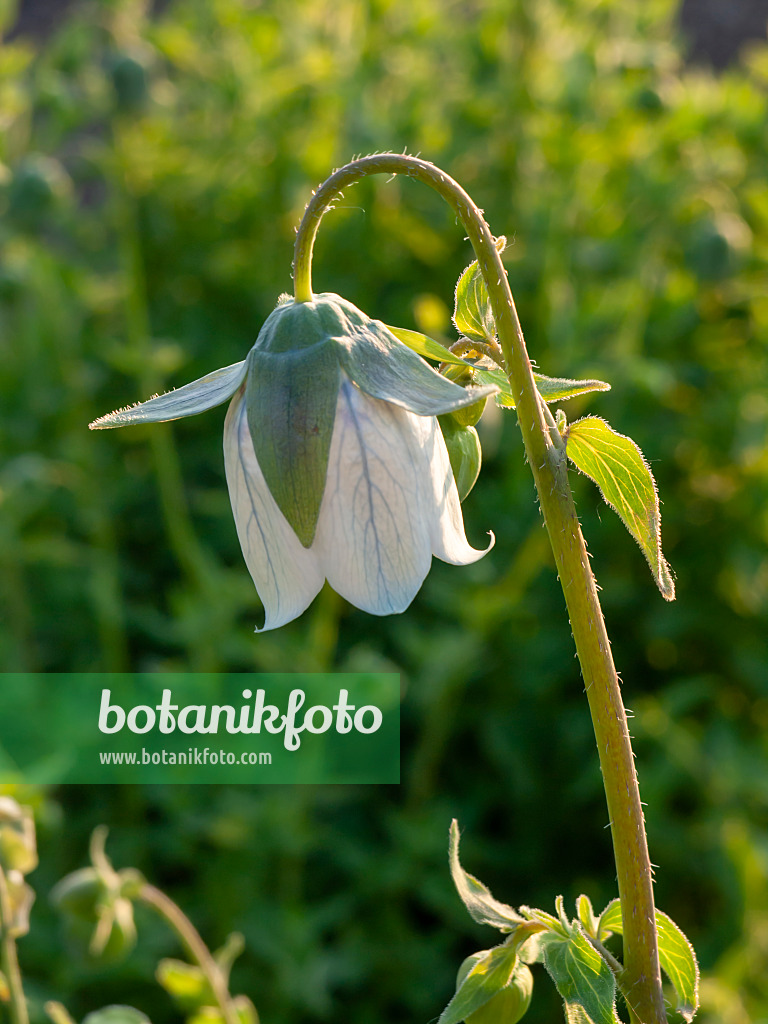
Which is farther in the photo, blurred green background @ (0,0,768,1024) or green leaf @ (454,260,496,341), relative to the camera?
blurred green background @ (0,0,768,1024)

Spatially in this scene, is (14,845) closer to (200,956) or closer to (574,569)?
(200,956)

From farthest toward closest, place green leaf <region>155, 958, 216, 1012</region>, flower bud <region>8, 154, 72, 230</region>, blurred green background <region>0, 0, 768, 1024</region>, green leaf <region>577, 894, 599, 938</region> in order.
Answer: flower bud <region>8, 154, 72, 230</region>, blurred green background <region>0, 0, 768, 1024</region>, green leaf <region>155, 958, 216, 1012</region>, green leaf <region>577, 894, 599, 938</region>

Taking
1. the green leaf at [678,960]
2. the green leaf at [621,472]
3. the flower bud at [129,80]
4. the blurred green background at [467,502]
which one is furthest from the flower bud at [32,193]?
the green leaf at [678,960]

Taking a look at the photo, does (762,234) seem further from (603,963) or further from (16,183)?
(603,963)

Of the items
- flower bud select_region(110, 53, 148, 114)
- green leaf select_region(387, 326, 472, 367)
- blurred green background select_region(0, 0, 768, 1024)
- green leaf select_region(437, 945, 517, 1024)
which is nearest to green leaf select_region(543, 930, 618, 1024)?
green leaf select_region(437, 945, 517, 1024)

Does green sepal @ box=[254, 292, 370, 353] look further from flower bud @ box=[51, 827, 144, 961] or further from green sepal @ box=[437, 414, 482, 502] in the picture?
flower bud @ box=[51, 827, 144, 961]

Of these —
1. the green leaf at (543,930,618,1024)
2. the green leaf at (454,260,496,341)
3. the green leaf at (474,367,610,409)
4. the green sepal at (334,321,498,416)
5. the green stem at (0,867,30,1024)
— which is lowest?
the green leaf at (543,930,618,1024)

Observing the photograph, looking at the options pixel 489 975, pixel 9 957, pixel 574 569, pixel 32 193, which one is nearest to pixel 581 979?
pixel 489 975
